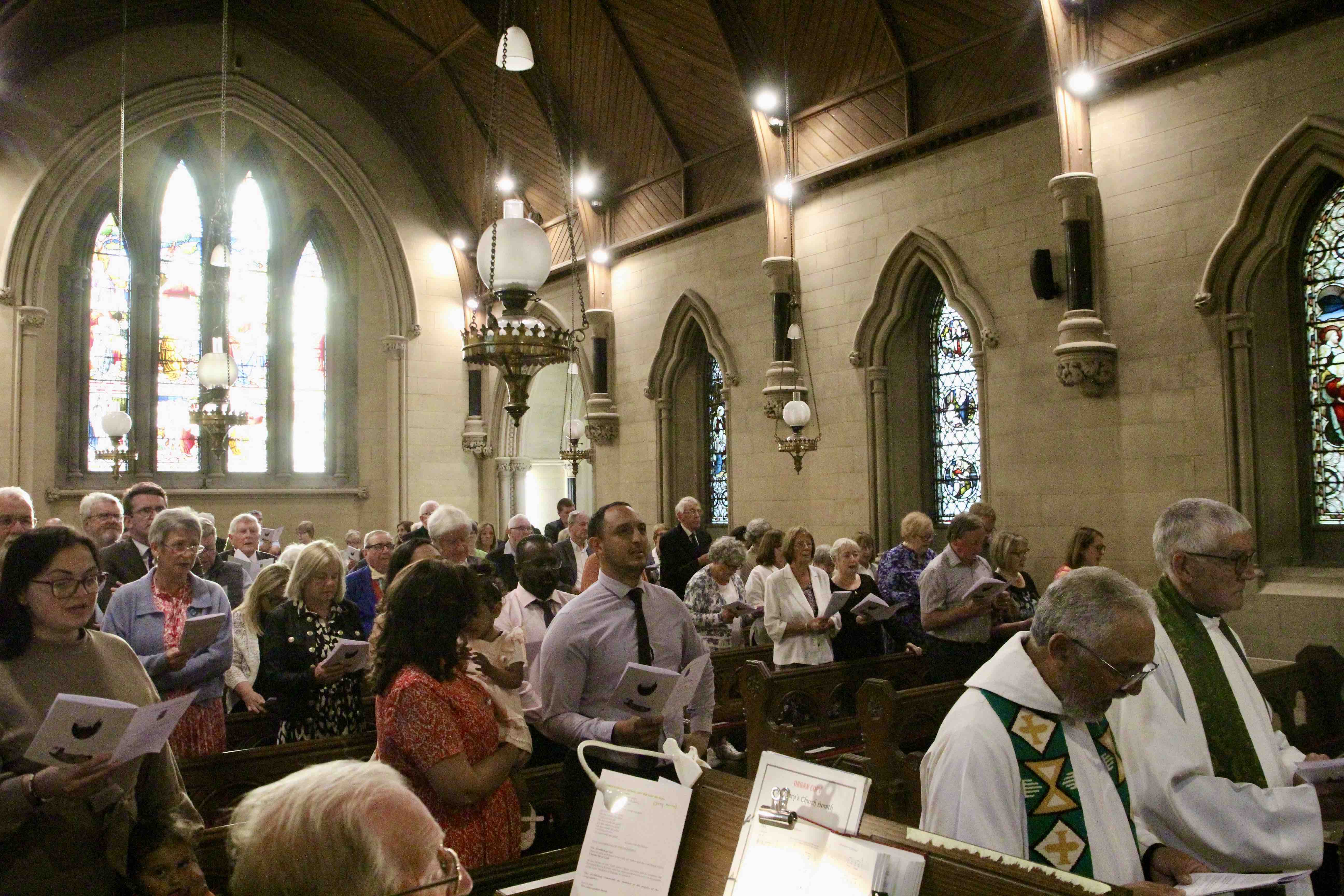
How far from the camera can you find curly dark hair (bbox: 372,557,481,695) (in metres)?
2.38

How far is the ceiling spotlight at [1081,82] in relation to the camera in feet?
25.6

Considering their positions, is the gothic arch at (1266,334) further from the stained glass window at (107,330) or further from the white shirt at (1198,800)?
the stained glass window at (107,330)

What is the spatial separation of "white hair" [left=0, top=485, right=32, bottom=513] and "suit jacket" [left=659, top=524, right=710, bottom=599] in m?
4.42

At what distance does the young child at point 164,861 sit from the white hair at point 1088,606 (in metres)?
1.90

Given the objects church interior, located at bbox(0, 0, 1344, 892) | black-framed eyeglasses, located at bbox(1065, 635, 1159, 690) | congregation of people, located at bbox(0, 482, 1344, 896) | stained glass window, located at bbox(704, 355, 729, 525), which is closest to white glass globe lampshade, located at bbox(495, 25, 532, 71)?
church interior, located at bbox(0, 0, 1344, 892)

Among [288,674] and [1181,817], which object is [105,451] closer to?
[288,674]

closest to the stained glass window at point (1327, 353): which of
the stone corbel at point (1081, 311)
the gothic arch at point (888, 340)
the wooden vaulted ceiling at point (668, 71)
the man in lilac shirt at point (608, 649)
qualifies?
the stone corbel at point (1081, 311)

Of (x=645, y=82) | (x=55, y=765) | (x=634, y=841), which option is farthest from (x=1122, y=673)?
(x=645, y=82)

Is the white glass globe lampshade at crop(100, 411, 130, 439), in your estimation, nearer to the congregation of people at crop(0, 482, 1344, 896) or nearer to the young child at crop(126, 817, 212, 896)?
the congregation of people at crop(0, 482, 1344, 896)

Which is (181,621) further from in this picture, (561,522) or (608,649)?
(561,522)

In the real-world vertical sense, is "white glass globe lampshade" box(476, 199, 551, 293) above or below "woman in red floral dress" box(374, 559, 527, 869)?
above

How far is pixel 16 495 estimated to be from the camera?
4484 mm

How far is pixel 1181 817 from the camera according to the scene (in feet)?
7.37

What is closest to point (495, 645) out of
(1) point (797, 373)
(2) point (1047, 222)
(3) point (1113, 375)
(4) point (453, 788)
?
(4) point (453, 788)
